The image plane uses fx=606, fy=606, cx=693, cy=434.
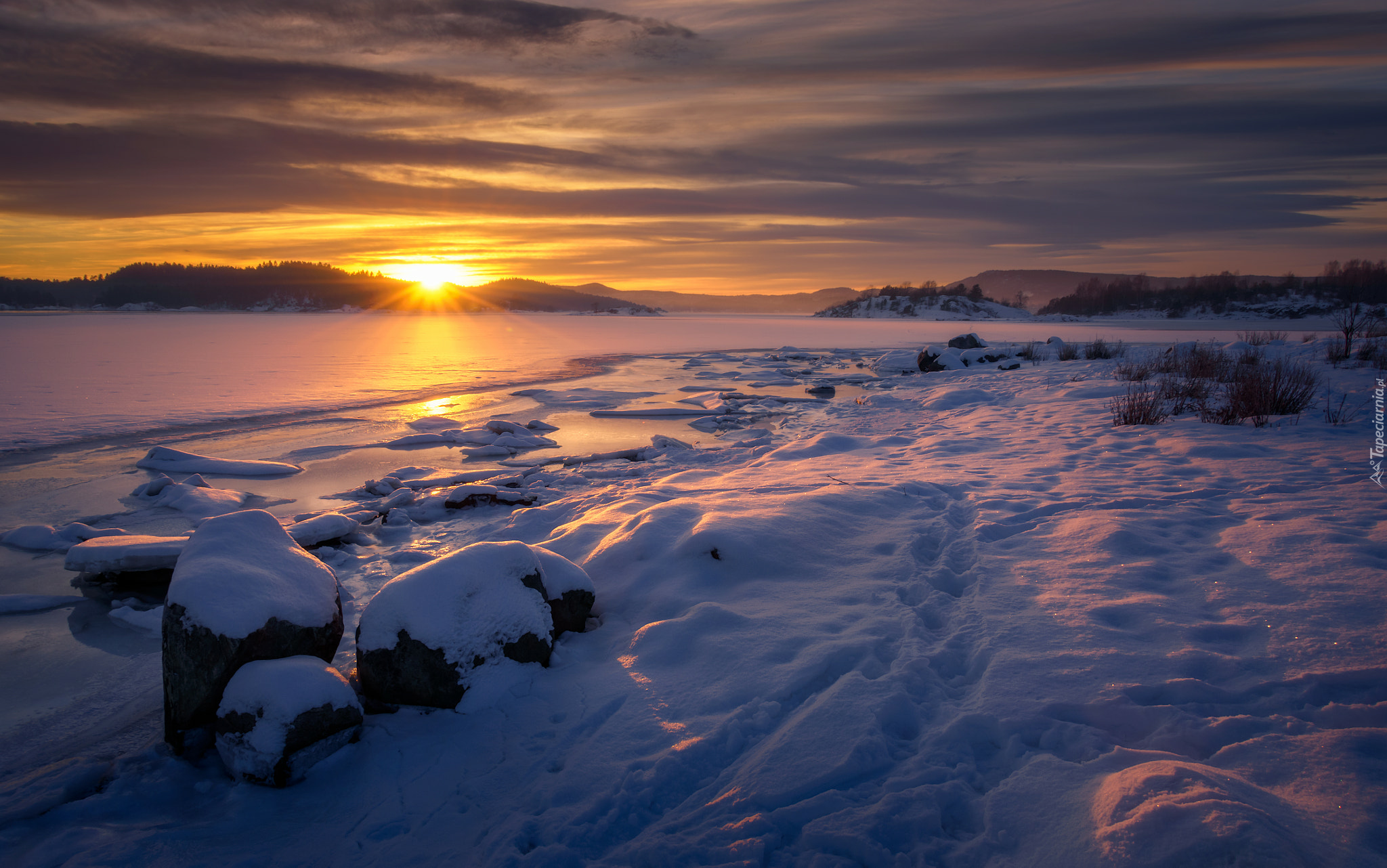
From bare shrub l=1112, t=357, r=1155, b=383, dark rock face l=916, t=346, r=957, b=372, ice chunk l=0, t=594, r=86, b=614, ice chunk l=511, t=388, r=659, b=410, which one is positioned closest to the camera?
ice chunk l=0, t=594, r=86, b=614

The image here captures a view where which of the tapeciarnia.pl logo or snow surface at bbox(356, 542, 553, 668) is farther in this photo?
the tapeciarnia.pl logo

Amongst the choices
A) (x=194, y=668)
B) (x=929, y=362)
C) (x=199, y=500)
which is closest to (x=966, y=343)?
(x=929, y=362)

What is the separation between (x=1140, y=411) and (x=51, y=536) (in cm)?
1240

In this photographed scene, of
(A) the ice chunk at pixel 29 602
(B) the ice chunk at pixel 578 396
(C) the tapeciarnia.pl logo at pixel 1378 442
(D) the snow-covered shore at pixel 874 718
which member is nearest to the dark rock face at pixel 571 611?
(D) the snow-covered shore at pixel 874 718

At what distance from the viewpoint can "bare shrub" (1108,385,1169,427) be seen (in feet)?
26.9

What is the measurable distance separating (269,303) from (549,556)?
14016cm

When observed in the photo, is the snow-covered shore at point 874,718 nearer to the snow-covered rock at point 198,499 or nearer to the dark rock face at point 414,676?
the dark rock face at point 414,676

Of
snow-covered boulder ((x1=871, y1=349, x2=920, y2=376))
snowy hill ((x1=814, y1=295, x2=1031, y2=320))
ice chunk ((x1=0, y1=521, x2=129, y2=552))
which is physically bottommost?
ice chunk ((x1=0, y1=521, x2=129, y2=552))

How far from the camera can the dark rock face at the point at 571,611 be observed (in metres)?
3.92

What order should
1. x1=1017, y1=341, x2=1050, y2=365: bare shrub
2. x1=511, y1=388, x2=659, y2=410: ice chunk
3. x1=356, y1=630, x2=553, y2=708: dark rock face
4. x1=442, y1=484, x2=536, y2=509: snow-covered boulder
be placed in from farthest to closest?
x1=1017, y1=341, x2=1050, y2=365: bare shrub
x1=511, y1=388, x2=659, y2=410: ice chunk
x1=442, y1=484, x2=536, y2=509: snow-covered boulder
x1=356, y1=630, x2=553, y2=708: dark rock face

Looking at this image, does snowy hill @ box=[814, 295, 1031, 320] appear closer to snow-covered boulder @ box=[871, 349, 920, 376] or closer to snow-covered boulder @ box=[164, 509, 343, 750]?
snow-covered boulder @ box=[871, 349, 920, 376]

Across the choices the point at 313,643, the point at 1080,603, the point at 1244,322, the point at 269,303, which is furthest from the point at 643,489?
the point at 269,303

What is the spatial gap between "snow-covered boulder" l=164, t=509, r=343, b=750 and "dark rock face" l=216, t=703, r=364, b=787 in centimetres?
22

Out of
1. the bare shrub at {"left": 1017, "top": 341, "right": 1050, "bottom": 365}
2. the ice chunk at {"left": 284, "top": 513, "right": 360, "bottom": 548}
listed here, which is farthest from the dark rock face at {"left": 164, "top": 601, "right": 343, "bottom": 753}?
the bare shrub at {"left": 1017, "top": 341, "right": 1050, "bottom": 365}
